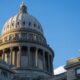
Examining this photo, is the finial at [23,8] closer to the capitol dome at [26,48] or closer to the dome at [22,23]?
the dome at [22,23]

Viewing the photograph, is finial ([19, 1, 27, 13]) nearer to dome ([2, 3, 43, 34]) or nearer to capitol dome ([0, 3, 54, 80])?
dome ([2, 3, 43, 34])

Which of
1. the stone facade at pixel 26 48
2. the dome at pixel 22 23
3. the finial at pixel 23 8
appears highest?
the finial at pixel 23 8

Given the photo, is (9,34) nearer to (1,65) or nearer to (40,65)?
(40,65)

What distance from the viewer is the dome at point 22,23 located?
11569 cm

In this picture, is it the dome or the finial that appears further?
the finial

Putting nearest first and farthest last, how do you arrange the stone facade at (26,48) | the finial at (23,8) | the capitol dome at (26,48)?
the stone facade at (26,48) < the capitol dome at (26,48) < the finial at (23,8)

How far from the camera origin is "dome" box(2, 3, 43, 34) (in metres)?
116

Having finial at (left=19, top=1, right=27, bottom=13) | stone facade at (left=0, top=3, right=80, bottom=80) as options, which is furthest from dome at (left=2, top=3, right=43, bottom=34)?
finial at (left=19, top=1, right=27, bottom=13)

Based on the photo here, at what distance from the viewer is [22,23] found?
116250 millimetres

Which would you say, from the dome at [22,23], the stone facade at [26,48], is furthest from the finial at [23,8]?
the stone facade at [26,48]

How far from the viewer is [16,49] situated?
109 m

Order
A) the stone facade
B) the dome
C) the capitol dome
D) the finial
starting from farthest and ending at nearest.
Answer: the finial
the dome
the capitol dome
the stone facade

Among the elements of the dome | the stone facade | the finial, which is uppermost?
the finial

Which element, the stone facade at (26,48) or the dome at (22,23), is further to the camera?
the dome at (22,23)
